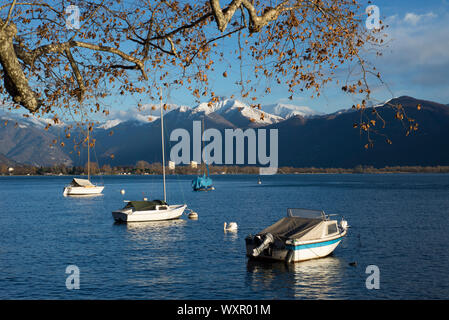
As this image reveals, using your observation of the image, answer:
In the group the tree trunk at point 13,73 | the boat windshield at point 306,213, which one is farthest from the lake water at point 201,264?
the tree trunk at point 13,73

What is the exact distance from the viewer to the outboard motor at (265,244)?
32969 mm

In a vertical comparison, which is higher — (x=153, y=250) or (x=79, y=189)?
(x=79, y=189)

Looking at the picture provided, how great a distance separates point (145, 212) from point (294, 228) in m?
30.0

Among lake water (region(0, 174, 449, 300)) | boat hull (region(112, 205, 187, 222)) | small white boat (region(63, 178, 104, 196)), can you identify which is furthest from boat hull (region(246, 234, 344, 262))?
small white boat (region(63, 178, 104, 196))

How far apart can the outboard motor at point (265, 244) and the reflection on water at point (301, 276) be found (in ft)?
3.15

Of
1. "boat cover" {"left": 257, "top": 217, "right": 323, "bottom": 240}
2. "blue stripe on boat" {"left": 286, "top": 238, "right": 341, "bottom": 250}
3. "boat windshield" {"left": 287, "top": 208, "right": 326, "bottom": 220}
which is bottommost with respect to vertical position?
"blue stripe on boat" {"left": 286, "top": 238, "right": 341, "bottom": 250}

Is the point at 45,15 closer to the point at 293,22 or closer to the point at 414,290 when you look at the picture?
the point at 293,22

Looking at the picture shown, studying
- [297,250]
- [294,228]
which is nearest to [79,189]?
[294,228]

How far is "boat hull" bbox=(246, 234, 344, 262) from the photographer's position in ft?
107

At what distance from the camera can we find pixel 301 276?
30.0 metres

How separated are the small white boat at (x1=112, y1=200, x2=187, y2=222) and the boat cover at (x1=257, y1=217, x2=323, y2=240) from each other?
28.5 m

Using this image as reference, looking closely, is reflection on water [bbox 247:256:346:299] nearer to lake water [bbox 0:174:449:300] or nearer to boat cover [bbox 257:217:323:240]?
lake water [bbox 0:174:449:300]

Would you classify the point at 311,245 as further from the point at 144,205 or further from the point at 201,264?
the point at 144,205
